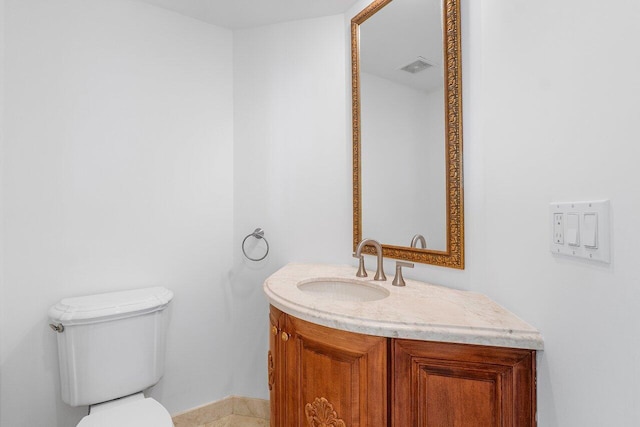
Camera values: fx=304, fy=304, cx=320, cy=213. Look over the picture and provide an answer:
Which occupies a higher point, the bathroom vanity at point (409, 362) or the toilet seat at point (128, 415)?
the bathroom vanity at point (409, 362)

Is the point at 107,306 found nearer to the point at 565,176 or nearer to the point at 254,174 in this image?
the point at 254,174

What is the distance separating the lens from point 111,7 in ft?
5.10

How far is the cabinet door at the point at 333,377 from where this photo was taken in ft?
2.79

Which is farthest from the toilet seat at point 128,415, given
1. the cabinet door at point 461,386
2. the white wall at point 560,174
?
the white wall at point 560,174

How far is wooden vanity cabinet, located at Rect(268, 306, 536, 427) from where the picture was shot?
77 cm

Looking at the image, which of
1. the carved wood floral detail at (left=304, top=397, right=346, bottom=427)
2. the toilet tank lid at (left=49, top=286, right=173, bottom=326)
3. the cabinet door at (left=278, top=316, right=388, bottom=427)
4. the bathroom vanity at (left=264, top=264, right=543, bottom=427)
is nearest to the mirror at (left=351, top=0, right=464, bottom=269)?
the bathroom vanity at (left=264, top=264, right=543, bottom=427)

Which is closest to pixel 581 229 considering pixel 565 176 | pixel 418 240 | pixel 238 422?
pixel 565 176

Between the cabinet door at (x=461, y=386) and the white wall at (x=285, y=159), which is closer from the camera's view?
the cabinet door at (x=461, y=386)

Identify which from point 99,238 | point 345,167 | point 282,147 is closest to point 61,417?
point 99,238

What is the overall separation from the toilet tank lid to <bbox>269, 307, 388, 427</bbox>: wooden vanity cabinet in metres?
0.69

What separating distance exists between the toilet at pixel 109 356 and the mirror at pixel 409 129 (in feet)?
3.74

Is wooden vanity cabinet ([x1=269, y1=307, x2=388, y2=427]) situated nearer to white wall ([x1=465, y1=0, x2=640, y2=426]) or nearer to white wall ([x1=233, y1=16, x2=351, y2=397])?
white wall ([x1=465, y1=0, x2=640, y2=426])

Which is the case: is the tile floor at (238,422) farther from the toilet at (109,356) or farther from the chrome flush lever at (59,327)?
the chrome flush lever at (59,327)

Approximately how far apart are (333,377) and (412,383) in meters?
0.24
